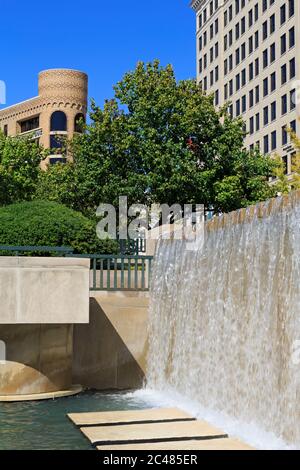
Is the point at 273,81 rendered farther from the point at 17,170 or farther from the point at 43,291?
the point at 43,291

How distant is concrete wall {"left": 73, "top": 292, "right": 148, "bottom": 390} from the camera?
16.3 m

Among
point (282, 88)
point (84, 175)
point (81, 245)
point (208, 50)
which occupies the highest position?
point (208, 50)

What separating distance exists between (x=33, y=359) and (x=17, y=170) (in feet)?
71.1

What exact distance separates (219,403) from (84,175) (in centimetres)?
1755

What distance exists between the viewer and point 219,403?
513 inches

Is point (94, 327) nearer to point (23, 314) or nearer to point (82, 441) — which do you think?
point (23, 314)

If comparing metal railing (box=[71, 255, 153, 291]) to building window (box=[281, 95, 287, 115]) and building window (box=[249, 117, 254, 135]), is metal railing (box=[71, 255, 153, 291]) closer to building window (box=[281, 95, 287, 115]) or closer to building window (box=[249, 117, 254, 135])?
building window (box=[281, 95, 287, 115])

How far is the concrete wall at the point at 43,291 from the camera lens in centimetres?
1380

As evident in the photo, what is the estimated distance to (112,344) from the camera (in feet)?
54.1

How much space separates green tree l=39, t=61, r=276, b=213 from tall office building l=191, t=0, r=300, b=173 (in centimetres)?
2658

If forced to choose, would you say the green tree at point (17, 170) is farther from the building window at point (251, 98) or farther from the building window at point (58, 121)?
the building window at point (58, 121)

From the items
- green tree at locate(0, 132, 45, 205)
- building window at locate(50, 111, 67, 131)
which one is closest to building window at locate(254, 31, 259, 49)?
building window at locate(50, 111, 67, 131)

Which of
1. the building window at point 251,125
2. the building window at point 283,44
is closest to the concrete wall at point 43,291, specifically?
the building window at point 283,44
